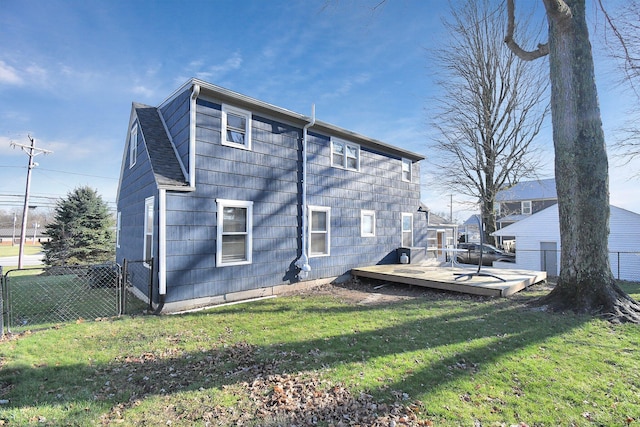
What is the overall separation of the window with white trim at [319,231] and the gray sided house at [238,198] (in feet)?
0.11

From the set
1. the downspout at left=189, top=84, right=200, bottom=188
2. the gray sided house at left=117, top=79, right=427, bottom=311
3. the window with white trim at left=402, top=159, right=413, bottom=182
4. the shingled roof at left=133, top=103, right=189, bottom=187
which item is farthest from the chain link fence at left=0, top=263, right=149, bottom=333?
the window with white trim at left=402, top=159, right=413, bottom=182

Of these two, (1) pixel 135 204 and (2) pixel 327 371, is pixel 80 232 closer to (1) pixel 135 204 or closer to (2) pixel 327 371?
(1) pixel 135 204

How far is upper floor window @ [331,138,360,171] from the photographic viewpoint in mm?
10023

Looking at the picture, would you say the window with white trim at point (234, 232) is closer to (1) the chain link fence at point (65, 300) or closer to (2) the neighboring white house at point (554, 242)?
(1) the chain link fence at point (65, 300)

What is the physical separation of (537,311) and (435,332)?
2846mm

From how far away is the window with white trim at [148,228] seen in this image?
7422 millimetres

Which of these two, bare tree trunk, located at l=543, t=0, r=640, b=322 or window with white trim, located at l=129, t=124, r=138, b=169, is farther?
window with white trim, located at l=129, t=124, r=138, b=169

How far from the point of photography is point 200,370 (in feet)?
11.9

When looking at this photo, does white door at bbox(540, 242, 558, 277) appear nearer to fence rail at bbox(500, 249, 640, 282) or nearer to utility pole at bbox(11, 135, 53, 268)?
fence rail at bbox(500, 249, 640, 282)

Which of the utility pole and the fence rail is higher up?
the utility pole

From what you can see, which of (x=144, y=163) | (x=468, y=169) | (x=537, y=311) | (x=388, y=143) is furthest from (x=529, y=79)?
(x=144, y=163)

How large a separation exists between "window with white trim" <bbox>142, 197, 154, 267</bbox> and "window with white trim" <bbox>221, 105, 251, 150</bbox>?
2485 mm

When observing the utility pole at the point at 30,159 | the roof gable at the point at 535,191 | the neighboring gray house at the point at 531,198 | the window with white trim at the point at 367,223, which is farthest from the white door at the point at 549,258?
the utility pole at the point at 30,159

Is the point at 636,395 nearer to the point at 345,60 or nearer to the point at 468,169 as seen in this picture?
the point at 345,60
